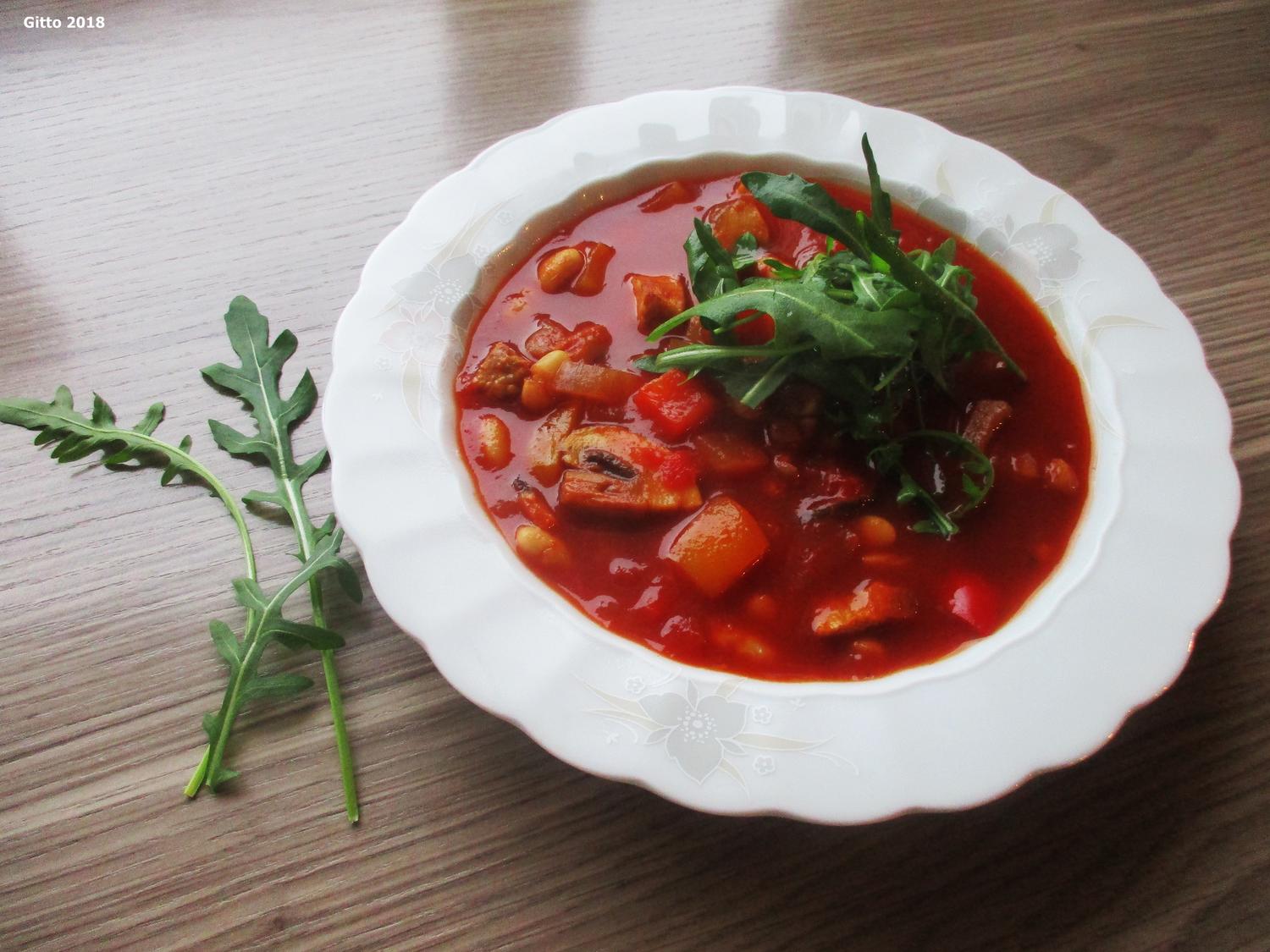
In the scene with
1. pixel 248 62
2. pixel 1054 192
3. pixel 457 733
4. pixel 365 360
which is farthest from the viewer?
pixel 248 62

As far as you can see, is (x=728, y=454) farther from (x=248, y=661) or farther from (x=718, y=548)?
(x=248, y=661)

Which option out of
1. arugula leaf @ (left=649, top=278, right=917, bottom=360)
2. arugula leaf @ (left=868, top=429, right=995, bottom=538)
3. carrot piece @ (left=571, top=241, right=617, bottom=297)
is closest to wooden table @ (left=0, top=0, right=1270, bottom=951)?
arugula leaf @ (left=868, top=429, right=995, bottom=538)

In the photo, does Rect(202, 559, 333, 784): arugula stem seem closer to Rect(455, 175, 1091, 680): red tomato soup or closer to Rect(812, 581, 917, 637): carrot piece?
Rect(455, 175, 1091, 680): red tomato soup

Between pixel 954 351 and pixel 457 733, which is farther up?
pixel 954 351

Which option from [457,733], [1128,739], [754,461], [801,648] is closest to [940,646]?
[801,648]

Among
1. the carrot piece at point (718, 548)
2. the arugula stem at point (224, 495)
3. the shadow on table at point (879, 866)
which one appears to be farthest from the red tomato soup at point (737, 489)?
the arugula stem at point (224, 495)

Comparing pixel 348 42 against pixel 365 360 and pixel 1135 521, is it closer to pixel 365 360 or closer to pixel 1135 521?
pixel 365 360
